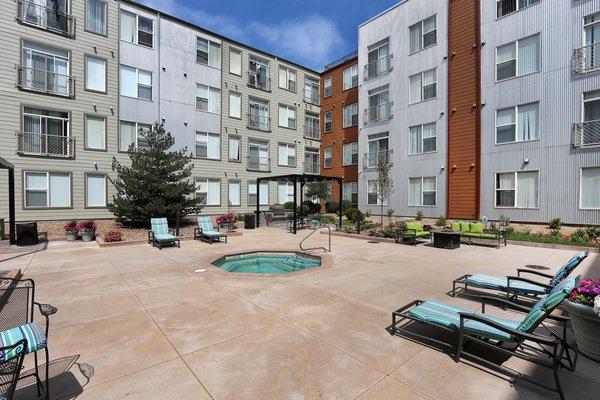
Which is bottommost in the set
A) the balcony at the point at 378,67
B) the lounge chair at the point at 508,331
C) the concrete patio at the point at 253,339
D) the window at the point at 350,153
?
the concrete patio at the point at 253,339

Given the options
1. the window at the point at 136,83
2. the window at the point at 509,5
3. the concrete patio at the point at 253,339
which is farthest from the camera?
the window at the point at 136,83

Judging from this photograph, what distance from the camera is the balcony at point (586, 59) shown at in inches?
589

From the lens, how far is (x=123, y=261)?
10070mm

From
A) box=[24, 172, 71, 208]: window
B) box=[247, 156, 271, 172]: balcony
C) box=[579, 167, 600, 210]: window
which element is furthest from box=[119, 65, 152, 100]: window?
box=[579, 167, 600, 210]: window

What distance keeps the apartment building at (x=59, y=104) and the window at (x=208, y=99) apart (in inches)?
228

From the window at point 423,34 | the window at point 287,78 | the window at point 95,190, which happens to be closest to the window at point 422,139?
the window at point 423,34

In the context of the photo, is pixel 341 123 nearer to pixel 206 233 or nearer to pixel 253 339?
pixel 206 233

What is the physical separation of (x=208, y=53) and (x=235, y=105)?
4.44 metres

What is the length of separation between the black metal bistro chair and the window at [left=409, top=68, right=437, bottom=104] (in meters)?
22.7

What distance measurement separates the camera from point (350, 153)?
28.8 m

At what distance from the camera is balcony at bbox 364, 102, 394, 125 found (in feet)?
78.3

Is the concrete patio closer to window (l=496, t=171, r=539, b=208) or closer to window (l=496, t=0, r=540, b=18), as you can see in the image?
window (l=496, t=171, r=539, b=208)

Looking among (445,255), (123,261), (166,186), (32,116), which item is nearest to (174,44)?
(32,116)

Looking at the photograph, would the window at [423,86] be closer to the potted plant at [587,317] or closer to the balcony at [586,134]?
the balcony at [586,134]
